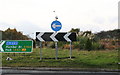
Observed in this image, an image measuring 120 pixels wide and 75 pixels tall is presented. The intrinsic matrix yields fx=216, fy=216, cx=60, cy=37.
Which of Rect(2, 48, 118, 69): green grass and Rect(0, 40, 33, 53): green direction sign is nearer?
Rect(2, 48, 118, 69): green grass

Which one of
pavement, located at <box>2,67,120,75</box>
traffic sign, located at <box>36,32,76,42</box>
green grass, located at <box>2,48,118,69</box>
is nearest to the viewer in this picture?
pavement, located at <box>2,67,120,75</box>

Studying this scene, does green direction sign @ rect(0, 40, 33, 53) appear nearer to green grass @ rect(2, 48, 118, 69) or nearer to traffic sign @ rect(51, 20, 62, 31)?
green grass @ rect(2, 48, 118, 69)

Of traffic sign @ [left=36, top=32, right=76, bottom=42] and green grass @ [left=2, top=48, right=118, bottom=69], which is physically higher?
traffic sign @ [left=36, top=32, right=76, bottom=42]

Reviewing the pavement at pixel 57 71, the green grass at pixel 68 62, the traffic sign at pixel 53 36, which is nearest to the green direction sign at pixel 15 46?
the green grass at pixel 68 62

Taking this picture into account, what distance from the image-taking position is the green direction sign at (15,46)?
591 inches

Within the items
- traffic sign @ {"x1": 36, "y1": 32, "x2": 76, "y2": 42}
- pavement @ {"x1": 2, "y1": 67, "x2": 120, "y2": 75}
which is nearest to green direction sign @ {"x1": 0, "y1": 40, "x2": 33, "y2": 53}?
traffic sign @ {"x1": 36, "y1": 32, "x2": 76, "y2": 42}

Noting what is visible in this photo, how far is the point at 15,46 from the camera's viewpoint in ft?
49.2

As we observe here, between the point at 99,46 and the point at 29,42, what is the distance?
40.4 ft

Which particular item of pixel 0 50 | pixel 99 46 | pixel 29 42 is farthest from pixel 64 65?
pixel 99 46

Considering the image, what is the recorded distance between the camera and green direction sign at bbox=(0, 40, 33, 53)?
1500 cm

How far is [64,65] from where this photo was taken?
1196 centimetres

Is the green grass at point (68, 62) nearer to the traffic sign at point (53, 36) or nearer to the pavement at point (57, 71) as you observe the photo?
the pavement at point (57, 71)

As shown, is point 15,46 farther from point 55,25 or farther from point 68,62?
point 68,62

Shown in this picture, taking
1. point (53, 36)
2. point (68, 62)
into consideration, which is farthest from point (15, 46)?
point (68, 62)
